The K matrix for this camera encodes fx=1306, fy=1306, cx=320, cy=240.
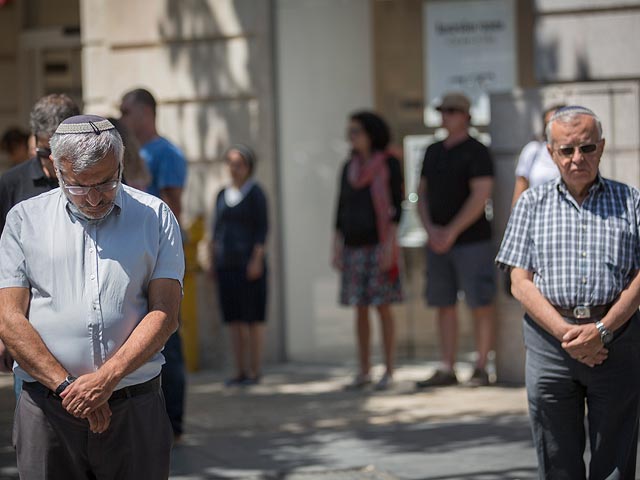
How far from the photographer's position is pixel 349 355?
37.6ft

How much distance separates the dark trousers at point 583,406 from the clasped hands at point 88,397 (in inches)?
76.5

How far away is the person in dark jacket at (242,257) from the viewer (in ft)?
34.0

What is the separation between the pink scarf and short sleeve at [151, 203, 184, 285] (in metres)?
5.67

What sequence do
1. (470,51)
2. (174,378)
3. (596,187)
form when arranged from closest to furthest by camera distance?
(596,187) → (174,378) → (470,51)

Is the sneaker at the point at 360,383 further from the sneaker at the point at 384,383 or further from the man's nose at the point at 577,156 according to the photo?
the man's nose at the point at 577,156

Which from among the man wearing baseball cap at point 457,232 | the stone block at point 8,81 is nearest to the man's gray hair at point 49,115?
the man wearing baseball cap at point 457,232

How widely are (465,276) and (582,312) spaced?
477cm

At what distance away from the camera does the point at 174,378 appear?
7.55 meters

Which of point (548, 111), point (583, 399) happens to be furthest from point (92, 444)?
point (548, 111)

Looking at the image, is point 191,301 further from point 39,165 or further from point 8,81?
point 39,165

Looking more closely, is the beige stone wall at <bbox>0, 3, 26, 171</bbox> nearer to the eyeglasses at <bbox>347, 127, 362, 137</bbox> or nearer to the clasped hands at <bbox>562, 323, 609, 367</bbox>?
the eyeglasses at <bbox>347, 127, 362, 137</bbox>

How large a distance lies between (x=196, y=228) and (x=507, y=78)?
2882 millimetres

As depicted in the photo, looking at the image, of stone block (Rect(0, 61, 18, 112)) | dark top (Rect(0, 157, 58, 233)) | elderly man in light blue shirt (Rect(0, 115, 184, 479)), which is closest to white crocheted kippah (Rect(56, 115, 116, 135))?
elderly man in light blue shirt (Rect(0, 115, 184, 479))

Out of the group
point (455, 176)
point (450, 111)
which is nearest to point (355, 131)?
point (450, 111)
